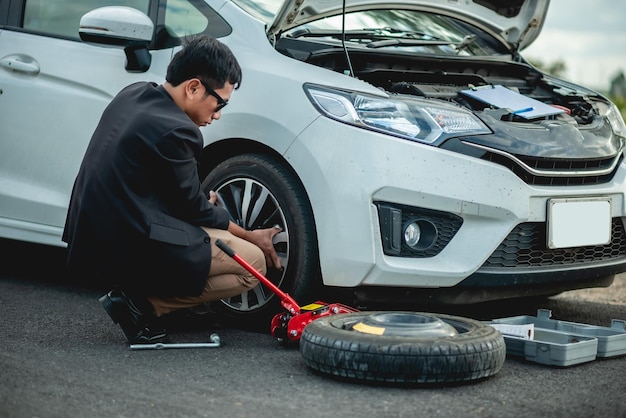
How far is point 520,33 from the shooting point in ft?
18.2

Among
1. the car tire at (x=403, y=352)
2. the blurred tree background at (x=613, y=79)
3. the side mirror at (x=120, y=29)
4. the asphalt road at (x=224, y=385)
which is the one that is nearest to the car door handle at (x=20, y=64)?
the side mirror at (x=120, y=29)

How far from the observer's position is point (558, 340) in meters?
3.97

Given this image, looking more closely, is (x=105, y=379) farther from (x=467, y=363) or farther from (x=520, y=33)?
(x=520, y=33)

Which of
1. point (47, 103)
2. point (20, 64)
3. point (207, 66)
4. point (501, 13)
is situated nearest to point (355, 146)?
point (207, 66)

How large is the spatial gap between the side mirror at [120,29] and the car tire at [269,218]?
0.67 metres

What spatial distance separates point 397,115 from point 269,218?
685mm

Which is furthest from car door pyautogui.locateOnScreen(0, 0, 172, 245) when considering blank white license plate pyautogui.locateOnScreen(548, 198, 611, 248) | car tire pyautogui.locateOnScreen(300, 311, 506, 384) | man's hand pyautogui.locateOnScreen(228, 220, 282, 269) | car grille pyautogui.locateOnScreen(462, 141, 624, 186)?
blank white license plate pyautogui.locateOnScreen(548, 198, 611, 248)

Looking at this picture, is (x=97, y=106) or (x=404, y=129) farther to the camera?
(x=97, y=106)

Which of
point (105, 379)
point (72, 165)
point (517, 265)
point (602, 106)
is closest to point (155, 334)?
point (105, 379)

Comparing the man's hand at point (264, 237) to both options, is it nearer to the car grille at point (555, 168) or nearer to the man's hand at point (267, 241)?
the man's hand at point (267, 241)

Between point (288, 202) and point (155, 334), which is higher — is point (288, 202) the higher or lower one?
the higher one

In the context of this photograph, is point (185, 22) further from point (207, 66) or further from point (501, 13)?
point (501, 13)

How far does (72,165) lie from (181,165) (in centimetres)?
119

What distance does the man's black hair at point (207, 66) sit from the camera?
152 inches
